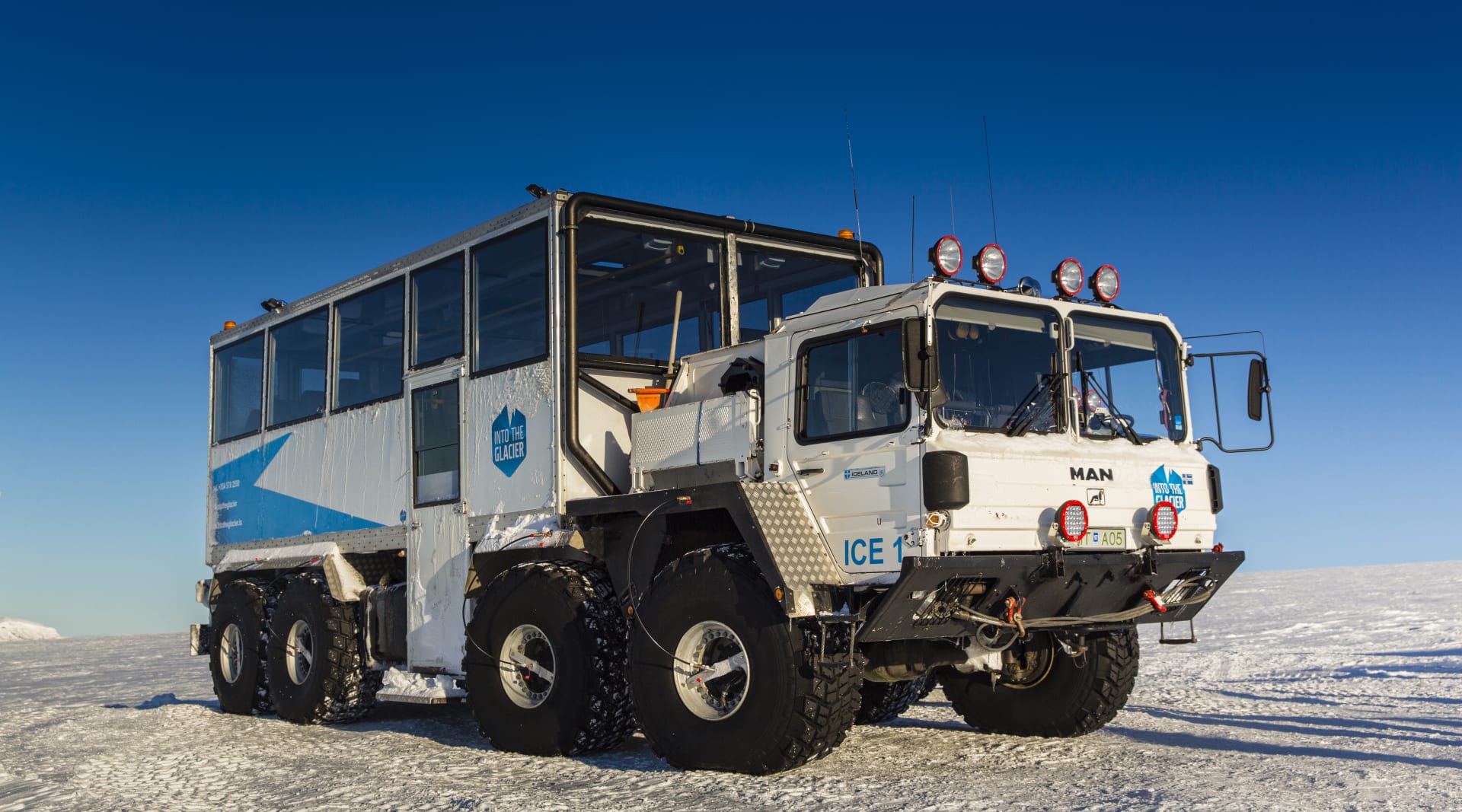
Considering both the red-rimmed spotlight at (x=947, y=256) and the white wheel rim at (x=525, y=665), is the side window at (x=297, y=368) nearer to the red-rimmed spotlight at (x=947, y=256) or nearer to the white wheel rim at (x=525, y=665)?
the white wheel rim at (x=525, y=665)

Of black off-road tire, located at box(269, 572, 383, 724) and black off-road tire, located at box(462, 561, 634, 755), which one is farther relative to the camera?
black off-road tire, located at box(269, 572, 383, 724)

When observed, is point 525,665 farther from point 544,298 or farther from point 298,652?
point 298,652

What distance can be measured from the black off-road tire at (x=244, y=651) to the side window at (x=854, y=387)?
7179 millimetres

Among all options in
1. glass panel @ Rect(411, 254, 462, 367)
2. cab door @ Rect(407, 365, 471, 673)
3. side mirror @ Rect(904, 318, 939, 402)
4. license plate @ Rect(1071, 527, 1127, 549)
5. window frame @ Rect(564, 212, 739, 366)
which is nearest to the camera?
side mirror @ Rect(904, 318, 939, 402)

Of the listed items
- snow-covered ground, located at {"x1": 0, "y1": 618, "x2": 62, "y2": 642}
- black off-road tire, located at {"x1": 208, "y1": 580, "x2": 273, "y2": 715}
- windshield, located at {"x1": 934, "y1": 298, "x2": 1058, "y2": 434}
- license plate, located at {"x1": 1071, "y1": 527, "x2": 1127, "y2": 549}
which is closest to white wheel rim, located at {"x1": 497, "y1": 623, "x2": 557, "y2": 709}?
windshield, located at {"x1": 934, "y1": 298, "x2": 1058, "y2": 434}

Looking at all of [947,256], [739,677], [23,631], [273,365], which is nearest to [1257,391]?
[947,256]

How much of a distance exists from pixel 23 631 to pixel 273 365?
5281cm

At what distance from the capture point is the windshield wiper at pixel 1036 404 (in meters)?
7.40

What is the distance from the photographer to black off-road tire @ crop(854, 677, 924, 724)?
9.81 metres

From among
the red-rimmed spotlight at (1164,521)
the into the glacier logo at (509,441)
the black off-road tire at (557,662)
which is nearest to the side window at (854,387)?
the red-rimmed spotlight at (1164,521)

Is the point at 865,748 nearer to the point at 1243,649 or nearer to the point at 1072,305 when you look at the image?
the point at 1072,305

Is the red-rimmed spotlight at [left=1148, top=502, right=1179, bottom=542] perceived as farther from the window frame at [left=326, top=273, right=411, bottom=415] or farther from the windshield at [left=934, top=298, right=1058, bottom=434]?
the window frame at [left=326, top=273, right=411, bottom=415]

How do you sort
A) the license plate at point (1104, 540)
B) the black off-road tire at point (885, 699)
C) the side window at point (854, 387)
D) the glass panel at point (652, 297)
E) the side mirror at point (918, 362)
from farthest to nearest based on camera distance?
the black off-road tire at point (885, 699), the glass panel at point (652, 297), the license plate at point (1104, 540), the side window at point (854, 387), the side mirror at point (918, 362)

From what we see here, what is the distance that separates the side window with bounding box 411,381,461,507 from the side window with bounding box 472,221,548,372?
58 cm
